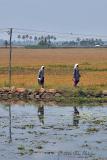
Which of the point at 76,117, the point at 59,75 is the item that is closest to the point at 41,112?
the point at 76,117

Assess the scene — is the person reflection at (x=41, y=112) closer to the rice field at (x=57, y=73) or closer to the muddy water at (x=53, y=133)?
the muddy water at (x=53, y=133)

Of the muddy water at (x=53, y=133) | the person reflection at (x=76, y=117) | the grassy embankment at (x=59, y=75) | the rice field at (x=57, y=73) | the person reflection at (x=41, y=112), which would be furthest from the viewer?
the rice field at (x=57, y=73)

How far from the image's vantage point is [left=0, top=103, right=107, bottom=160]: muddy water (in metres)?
17.8

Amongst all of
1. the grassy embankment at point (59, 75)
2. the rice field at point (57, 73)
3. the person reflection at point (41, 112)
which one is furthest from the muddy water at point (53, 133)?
the rice field at point (57, 73)

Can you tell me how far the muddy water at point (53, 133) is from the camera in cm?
1780

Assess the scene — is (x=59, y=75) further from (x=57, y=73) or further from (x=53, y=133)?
(x=53, y=133)

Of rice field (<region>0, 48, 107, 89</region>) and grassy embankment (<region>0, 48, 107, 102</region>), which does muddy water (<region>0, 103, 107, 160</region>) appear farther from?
rice field (<region>0, 48, 107, 89</region>)

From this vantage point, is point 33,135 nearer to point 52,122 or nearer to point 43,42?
point 52,122

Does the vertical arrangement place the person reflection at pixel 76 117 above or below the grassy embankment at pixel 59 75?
above

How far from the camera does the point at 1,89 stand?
3444 cm

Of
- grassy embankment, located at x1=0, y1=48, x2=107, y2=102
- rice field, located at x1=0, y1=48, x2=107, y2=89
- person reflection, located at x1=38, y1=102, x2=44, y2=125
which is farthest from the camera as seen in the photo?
rice field, located at x1=0, y1=48, x2=107, y2=89

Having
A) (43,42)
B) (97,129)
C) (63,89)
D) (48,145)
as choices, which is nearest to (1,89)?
(63,89)

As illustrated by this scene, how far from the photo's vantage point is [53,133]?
21.4 m

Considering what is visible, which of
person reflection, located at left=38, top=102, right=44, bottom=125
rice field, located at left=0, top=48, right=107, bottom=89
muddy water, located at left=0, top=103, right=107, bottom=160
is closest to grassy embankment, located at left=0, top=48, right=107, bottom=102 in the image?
rice field, located at left=0, top=48, right=107, bottom=89
